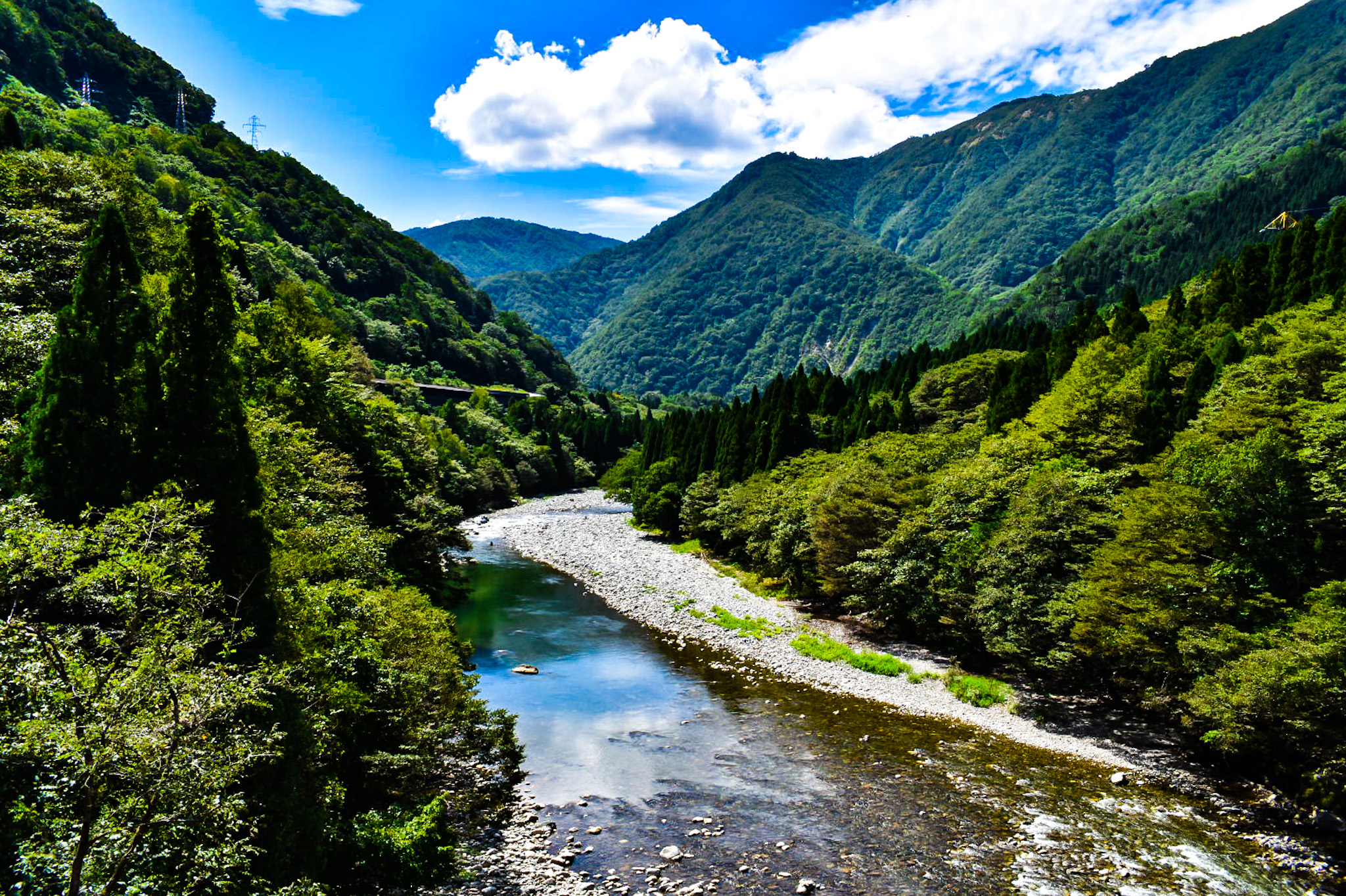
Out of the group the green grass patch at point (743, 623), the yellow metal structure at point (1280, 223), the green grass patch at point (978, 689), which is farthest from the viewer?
the yellow metal structure at point (1280, 223)

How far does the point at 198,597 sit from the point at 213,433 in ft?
23.2

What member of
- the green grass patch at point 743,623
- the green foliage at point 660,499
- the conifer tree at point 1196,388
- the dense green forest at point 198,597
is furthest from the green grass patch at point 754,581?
the conifer tree at point 1196,388

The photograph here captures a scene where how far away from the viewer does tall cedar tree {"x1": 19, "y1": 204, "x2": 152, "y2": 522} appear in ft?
48.0

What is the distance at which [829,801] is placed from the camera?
21.2 metres

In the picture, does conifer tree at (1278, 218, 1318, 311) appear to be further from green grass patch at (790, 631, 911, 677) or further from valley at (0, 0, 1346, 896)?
green grass patch at (790, 631, 911, 677)

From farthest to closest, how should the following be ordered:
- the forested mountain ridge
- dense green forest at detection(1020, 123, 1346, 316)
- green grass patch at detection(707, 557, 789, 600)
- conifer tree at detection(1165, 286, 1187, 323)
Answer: dense green forest at detection(1020, 123, 1346, 316)
the forested mountain ridge
conifer tree at detection(1165, 286, 1187, 323)
green grass patch at detection(707, 557, 789, 600)

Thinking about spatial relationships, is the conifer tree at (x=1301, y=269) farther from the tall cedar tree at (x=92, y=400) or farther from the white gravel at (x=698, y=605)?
the tall cedar tree at (x=92, y=400)

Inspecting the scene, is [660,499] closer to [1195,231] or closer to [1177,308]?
[1177,308]

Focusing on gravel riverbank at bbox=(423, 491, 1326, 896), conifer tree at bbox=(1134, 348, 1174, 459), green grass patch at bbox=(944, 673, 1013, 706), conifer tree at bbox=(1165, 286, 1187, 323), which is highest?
conifer tree at bbox=(1165, 286, 1187, 323)

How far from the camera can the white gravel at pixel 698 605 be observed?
90.1ft

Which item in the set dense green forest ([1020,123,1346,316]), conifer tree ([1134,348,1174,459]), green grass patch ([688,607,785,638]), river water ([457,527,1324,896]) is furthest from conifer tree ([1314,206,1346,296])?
dense green forest ([1020,123,1346,316])

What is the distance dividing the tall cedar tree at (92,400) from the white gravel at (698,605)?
2762cm

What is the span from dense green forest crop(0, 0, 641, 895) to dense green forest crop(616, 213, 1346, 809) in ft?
71.4

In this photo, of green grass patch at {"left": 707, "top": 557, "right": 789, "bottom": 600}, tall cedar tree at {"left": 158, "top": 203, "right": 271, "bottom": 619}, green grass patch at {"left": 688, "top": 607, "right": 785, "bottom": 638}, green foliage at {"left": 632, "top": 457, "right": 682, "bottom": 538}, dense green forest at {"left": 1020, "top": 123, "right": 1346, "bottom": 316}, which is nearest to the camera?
tall cedar tree at {"left": 158, "top": 203, "right": 271, "bottom": 619}
